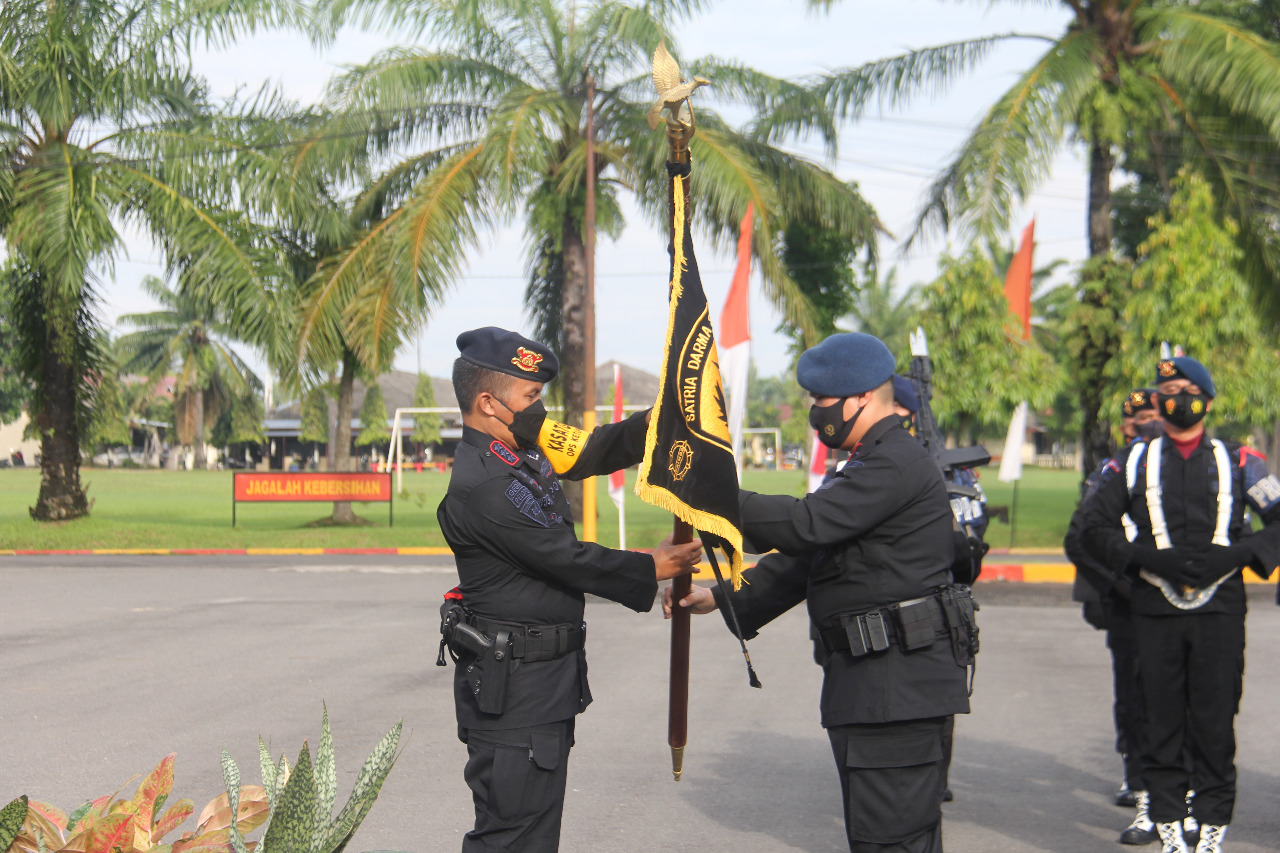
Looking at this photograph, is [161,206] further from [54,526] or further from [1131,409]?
[1131,409]

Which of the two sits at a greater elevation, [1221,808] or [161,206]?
[161,206]

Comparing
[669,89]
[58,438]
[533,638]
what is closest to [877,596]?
[533,638]

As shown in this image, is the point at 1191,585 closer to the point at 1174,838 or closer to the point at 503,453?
the point at 1174,838

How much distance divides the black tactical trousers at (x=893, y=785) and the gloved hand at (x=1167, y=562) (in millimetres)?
1764

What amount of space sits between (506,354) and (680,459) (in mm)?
619

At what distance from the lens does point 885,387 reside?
352 cm

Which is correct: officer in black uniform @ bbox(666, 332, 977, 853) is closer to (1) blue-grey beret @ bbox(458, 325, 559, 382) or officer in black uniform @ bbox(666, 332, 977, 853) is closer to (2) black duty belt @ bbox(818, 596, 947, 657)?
(2) black duty belt @ bbox(818, 596, 947, 657)

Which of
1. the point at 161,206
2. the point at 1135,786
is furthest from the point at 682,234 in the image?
the point at 161,206

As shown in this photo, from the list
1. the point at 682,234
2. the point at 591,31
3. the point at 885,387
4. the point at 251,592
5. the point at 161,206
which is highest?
the point at 591,31

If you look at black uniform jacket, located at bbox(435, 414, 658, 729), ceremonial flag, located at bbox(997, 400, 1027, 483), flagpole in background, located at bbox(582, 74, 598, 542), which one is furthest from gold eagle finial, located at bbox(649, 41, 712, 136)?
ceremonial flag, located at bbox(997, 400, 1027, 483)

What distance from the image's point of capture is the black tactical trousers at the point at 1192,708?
449 centimetres

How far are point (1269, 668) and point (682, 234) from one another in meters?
7.20

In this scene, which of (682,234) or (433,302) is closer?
(682,234)

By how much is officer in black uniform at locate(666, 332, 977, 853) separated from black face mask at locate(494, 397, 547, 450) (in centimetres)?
65
